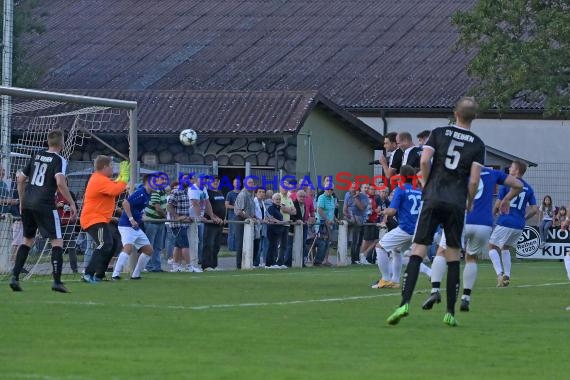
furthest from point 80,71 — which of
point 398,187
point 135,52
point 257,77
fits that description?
point 398,187

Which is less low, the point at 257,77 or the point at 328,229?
the point at 257,77

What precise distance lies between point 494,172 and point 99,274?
666 centimetres

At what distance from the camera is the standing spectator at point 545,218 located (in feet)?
114

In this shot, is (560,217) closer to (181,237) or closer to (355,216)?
(355,216)

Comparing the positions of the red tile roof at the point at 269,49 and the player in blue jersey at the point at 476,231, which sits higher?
the red tile roof at the point at 269,49

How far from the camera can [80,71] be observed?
49000 mm

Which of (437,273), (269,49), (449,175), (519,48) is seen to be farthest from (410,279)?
(269,49)

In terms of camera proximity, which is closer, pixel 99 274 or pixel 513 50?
pixel 99 274

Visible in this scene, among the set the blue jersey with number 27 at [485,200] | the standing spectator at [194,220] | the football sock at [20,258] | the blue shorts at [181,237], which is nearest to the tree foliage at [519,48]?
the standing spectator at [194,220]

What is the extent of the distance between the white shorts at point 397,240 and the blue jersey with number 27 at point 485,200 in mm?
1386

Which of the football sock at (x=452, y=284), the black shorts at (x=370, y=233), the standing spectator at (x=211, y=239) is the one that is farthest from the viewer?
the black shorts at (x=370, y=233)

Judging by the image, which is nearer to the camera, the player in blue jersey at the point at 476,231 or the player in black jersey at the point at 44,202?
the player in blue jersey at the point at 476,231

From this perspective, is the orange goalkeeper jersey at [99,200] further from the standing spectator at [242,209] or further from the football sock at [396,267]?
the standing spectator at [242,209]

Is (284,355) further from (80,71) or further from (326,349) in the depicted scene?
(80,71)
